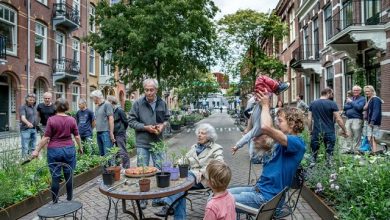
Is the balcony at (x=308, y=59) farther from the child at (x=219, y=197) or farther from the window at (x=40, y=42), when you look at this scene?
the child at (x=219, y=197)

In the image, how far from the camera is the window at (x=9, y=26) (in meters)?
17.1

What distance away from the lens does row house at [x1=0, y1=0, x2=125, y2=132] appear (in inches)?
693

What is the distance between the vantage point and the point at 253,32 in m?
21.4

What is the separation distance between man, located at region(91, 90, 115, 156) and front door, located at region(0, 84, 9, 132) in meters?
12.3

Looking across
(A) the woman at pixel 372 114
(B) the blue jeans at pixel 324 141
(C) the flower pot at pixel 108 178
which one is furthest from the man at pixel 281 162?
(A) the woman at pixel 372 114

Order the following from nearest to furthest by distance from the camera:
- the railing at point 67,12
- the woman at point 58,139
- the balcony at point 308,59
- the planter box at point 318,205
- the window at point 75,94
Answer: the planter box at point 318,205, the woman at point 58,139, the balcony at point 308,59, the railing at point 67,12, the window at point 75,94

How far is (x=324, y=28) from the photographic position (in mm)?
17594

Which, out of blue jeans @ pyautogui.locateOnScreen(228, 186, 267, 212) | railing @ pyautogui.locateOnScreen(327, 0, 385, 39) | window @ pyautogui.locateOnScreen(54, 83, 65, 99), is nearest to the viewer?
blue jeans @ pyautogui.locateOnScreen(228, 186, 267, 212)

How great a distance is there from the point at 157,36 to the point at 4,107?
30.4 feet

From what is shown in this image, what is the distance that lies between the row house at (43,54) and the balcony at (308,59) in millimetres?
10069

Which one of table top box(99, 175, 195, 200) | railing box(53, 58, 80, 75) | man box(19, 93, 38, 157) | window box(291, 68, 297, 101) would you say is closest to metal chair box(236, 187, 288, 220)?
table top box(99, 175, 195, 200)

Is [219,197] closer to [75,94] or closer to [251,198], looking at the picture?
[251,198]

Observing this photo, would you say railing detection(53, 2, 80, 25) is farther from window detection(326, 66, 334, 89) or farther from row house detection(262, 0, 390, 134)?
window detection(326, 66, 334, 89)

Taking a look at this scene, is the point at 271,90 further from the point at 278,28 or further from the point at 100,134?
the point at 278,28
